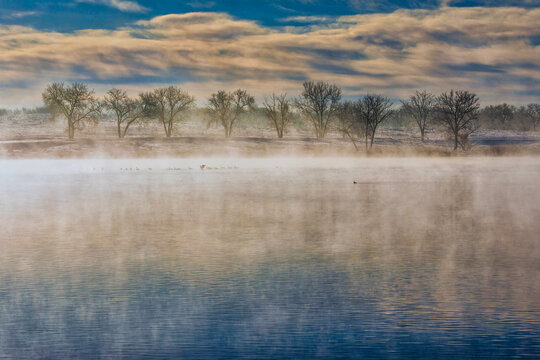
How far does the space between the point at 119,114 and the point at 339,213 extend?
97.5 m

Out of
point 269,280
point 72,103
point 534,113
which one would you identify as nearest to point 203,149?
point 72,103

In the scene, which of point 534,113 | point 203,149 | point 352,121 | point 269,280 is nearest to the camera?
point 269,280

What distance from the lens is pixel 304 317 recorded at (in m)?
9.24

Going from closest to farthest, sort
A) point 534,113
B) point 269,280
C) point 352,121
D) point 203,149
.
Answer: point 269,280, point 203,149, point 352,121, point 534,113

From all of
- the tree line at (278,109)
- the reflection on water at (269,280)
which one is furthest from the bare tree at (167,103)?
the reflection on water at (269,280)

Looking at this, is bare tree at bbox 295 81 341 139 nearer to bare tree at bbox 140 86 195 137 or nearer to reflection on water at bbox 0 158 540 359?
bare tree at bbox 140 86 195 137

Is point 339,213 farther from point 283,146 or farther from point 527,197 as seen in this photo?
point 283,146

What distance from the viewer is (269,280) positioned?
11.6m

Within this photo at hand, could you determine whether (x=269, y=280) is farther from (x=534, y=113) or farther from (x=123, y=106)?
(x=534, y=113)

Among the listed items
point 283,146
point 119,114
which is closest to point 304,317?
point 283,146

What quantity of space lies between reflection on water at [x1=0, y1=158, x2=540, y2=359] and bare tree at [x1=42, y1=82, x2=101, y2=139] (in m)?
84.7

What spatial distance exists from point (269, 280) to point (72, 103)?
99885mm

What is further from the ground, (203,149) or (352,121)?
(352,121)

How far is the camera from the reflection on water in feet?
26.9
